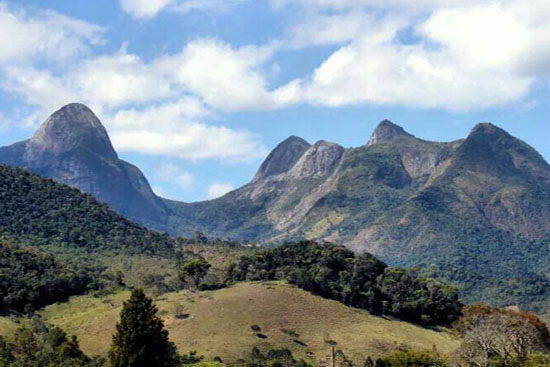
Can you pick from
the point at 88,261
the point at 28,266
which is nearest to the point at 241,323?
the point at 28,266

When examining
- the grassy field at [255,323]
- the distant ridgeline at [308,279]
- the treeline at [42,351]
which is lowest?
the treeline at [42,351]

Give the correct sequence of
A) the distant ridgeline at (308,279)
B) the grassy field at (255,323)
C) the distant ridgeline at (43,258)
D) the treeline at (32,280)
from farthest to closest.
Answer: the distant ridgeline at (308,279) → the distant ridgeline at (43,258) → the treeline at (32,280) → the grassy field at (255,323)

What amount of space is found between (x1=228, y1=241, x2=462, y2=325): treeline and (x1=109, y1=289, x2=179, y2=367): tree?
255 feet

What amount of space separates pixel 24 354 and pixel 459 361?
200 feet

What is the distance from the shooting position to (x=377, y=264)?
158 meters

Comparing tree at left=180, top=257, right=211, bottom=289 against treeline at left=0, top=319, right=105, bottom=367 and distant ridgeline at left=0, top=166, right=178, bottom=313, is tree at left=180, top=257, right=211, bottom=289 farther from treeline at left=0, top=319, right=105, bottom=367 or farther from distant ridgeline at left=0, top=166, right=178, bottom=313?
treeline at left=0, top=319, right=105, bottom=367

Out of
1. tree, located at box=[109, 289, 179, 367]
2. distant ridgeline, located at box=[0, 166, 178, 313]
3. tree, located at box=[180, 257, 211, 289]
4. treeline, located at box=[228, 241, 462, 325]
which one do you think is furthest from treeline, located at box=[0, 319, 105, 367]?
treeline, located at box=[228, 241, 462, 325]

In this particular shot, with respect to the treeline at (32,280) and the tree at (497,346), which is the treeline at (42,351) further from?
the tree at (497,346)

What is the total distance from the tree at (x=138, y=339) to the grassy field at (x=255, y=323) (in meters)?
41.4

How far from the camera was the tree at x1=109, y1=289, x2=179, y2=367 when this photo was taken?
66.4 meters

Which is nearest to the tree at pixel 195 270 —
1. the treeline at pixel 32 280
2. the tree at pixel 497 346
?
the treeline at pixel 32 280

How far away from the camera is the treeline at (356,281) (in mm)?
142500

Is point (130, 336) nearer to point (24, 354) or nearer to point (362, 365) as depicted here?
point (24, 354)

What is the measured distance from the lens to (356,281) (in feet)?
476
